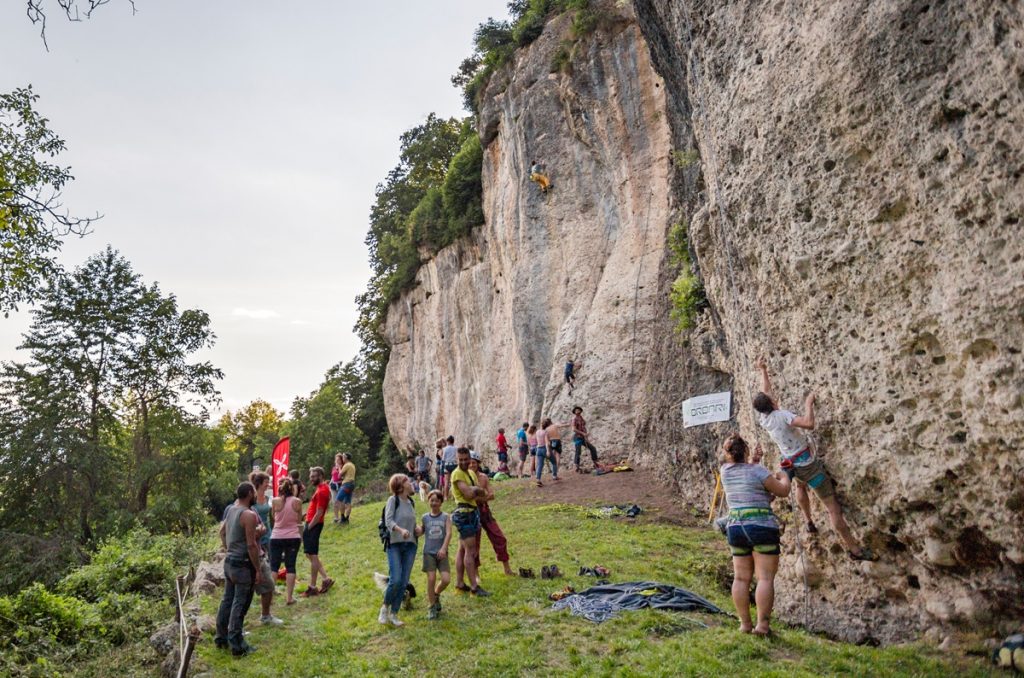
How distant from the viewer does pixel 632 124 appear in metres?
22.8

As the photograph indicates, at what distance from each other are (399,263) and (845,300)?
3740 cm

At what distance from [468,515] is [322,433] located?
33.5 m

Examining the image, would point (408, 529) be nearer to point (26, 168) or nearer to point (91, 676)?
point (91, 676)

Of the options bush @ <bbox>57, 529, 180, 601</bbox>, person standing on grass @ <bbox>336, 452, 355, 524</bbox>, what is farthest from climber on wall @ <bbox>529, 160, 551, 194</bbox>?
bush @ <bbox>57, 529, 180, 601</bbox>

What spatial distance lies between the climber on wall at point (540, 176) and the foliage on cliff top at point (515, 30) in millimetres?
4648

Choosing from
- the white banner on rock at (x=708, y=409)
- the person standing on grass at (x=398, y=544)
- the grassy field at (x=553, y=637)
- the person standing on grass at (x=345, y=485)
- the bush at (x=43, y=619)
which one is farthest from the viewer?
the person standing on grass at (x=345, y=485)

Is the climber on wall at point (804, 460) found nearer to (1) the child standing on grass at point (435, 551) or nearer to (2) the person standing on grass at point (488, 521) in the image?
(2) the person standing on grass at point (488, 521)

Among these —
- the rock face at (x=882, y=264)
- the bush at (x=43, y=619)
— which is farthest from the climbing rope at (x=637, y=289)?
the bush at (x=43, y=619)

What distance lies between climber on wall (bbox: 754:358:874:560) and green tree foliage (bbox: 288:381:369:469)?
34822 millimetres

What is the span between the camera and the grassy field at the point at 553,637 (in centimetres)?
587

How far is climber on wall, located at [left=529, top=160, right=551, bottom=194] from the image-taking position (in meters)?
25.5

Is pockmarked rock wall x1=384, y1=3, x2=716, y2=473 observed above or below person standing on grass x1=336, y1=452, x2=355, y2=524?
above

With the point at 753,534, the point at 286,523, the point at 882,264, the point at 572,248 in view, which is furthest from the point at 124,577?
the point at 572,248

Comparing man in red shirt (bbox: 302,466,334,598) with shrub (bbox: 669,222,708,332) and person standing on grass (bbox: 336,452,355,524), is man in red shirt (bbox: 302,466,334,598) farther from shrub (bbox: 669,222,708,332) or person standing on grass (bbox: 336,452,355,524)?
shrub (bbox: 669,222,708,332)
